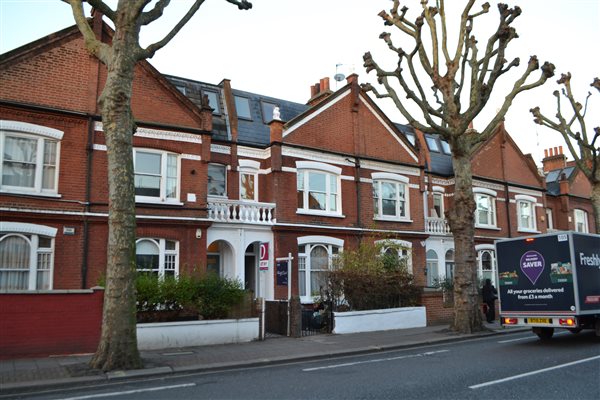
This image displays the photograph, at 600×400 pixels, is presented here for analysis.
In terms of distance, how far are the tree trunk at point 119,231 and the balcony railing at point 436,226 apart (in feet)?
57.0

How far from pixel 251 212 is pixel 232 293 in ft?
17.4

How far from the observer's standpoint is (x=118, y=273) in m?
9.96

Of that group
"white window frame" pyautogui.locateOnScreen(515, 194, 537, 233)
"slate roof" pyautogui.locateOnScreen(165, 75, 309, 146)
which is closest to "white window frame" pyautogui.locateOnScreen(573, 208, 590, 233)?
"white window frame" pyautogui.locateOnScreen(515, 194, 537, 233)

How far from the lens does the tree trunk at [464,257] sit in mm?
15625

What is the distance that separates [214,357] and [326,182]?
11.3 metres

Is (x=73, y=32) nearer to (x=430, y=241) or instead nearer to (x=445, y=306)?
(x=445, y=306)

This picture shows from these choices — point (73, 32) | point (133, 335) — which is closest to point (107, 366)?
point (133, 335)

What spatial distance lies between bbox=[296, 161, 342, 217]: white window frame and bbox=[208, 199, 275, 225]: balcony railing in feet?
4.69

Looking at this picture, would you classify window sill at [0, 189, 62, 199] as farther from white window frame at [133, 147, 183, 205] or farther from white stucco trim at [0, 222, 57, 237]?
white window frame at [133, 147, 183, 205]

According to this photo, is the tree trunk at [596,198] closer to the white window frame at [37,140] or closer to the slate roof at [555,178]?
the slate roof at [555,178]

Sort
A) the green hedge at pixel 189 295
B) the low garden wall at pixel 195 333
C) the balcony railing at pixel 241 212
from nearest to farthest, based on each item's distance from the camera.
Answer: the low garden wall at pixel 195 333 → the green hedge at pixel 189 295 → the balcony railing at pixel 241 212

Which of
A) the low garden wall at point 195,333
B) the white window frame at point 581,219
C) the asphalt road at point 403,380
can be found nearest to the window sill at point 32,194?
the low garden wall at point 195,333

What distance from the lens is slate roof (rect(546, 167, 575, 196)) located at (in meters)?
34.1

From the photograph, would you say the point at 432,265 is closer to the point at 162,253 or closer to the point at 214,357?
the point at 162,253
